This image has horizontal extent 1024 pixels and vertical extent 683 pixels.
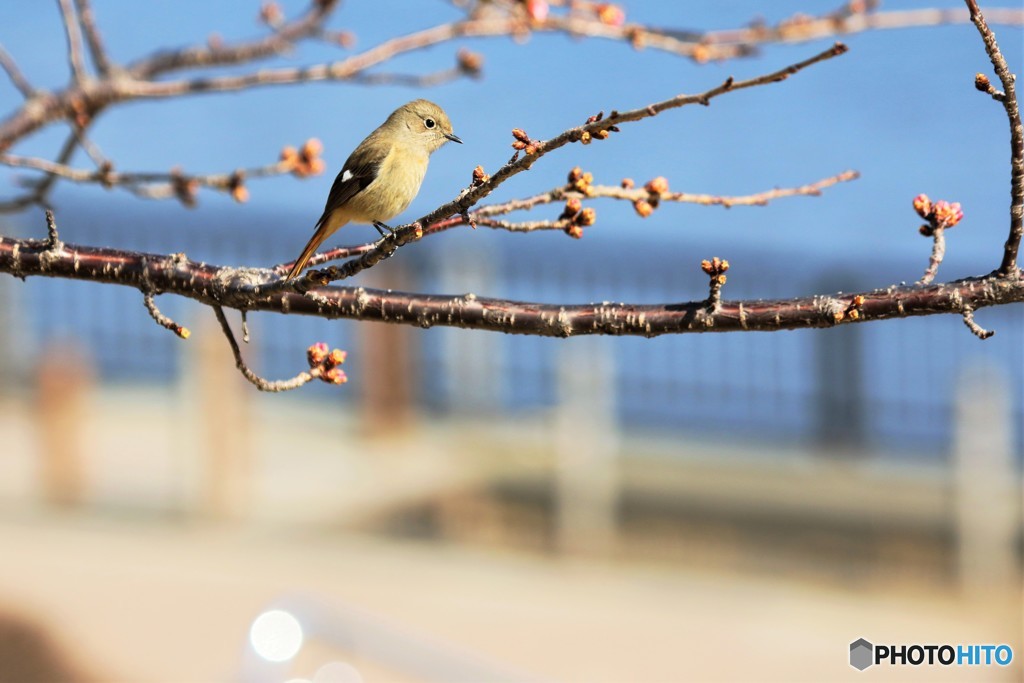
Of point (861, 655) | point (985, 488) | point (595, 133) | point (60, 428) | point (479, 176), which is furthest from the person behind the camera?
point (60, 428)

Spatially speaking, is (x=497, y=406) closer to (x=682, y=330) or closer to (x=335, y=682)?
(x=335, y=682)

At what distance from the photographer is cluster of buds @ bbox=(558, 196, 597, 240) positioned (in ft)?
7.66

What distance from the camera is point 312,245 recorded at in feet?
8.70

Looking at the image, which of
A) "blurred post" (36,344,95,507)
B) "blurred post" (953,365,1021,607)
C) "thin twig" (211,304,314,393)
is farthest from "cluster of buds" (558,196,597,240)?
"blurred post" (36,344,95,507)

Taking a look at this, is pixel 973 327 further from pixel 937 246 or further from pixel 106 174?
pixel 106 174

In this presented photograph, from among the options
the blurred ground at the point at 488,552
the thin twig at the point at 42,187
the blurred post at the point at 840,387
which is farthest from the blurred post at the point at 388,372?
the thin twig at the point at 42,187

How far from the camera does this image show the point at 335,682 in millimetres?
4102

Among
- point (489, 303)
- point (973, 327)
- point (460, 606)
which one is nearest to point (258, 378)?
point (489, 303)

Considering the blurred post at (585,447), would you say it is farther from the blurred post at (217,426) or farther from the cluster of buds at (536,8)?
the cluster of buds at (536,8)

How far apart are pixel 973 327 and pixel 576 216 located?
2.75 ft

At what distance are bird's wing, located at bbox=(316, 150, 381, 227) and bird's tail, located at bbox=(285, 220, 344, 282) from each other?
0.02m

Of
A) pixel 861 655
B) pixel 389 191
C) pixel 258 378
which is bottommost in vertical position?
pixel 861 655

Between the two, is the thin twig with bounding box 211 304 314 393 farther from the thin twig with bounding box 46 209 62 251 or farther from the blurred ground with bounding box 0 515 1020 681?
the blurred ground with bounding box 0 515 1020 681

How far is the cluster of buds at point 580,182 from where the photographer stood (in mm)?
2264
